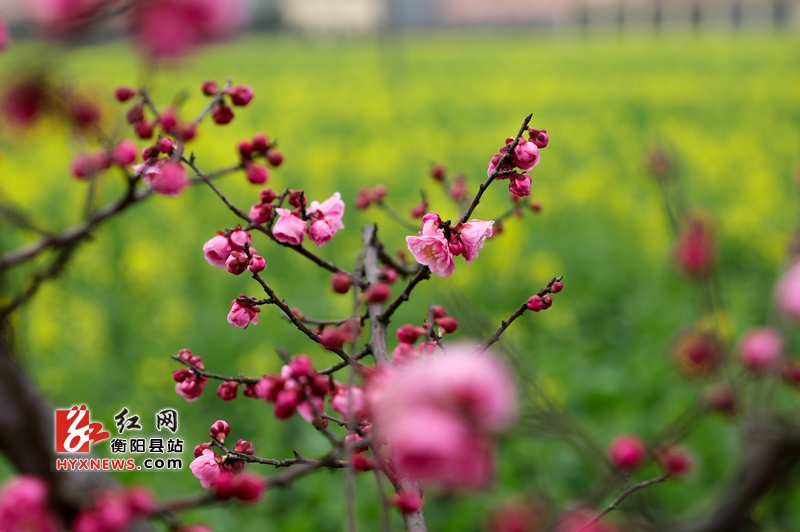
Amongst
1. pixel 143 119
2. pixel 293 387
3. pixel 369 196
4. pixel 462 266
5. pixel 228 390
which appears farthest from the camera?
pixel 462 266

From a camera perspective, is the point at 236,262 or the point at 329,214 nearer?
the point at 236,262

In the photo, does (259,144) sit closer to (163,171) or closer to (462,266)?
(163,171)

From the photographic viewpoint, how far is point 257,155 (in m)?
1.05

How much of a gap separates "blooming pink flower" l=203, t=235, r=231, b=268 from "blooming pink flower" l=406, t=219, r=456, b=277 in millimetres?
221

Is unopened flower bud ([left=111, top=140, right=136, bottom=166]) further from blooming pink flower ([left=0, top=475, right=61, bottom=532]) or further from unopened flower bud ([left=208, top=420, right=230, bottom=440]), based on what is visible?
blooming pink flower ([left=0, top=475, right=61, bottom=532])

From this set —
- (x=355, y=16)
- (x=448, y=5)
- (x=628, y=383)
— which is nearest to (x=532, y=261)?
(x=628, y=383)

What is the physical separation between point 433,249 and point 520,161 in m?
0.13

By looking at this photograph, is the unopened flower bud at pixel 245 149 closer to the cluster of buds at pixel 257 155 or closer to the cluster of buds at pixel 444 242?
the cluster of buds at pixel 257 155

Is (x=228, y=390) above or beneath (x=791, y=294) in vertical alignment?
beneath

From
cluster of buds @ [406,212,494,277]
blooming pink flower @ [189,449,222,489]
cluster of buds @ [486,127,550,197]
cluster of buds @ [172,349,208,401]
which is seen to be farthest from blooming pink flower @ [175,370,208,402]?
cluster of buds @ [486,127,550,197]

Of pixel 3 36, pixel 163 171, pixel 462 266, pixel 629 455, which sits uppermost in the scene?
pixel 3 36

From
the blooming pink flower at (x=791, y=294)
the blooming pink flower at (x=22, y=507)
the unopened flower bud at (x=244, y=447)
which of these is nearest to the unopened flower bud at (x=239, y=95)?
the unopened flower bud at (x=244, y=447)

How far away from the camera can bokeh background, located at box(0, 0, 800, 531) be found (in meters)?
2.58

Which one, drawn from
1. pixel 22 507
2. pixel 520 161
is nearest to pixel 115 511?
pixel 22 507
